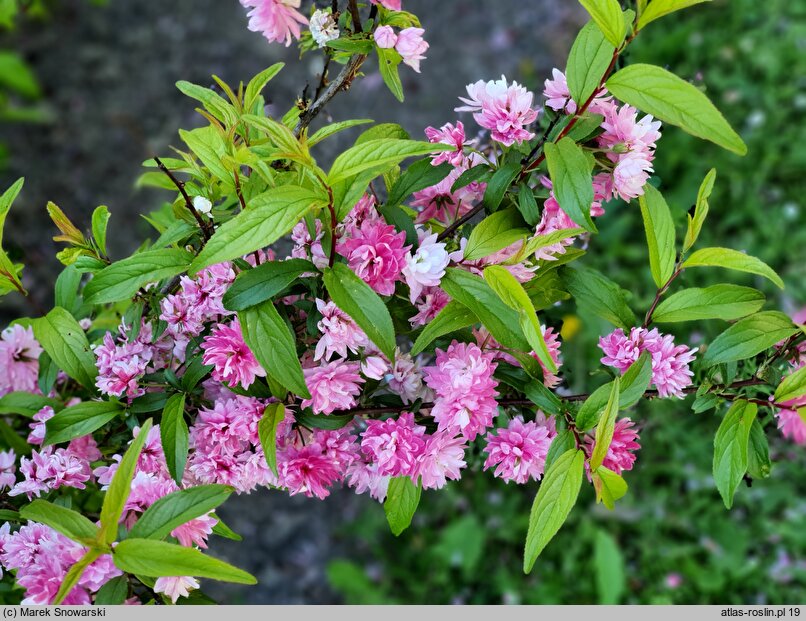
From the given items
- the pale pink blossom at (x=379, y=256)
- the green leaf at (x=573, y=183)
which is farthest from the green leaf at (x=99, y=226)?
the green leaf at (x=573, y=183)

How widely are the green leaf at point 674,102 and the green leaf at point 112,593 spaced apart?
0.70 metres

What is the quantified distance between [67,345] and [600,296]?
62cm

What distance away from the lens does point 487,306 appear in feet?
2.45

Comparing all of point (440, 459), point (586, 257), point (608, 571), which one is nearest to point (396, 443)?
point (440, 459)

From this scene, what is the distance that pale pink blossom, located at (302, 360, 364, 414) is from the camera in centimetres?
78

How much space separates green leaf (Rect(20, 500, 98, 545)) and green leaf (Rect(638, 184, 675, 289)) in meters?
0.66

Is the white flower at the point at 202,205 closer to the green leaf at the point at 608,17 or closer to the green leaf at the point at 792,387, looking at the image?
Result: the green leaf at the point at 608,17

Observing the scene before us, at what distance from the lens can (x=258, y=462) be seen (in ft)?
2.70

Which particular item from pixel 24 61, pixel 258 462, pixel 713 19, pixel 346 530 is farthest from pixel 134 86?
pixel 258 462

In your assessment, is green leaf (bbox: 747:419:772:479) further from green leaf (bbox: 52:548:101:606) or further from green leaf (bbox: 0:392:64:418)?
green leaf (bbox: 0:392:64:418)

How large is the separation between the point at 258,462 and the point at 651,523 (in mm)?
1466

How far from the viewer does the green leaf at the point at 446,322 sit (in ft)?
2.48

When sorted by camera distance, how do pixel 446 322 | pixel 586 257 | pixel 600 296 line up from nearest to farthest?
pixel 446 322 → pixel 600 296 → pixel 586 257

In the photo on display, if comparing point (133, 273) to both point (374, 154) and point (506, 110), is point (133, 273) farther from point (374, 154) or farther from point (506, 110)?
point (506, 110)
